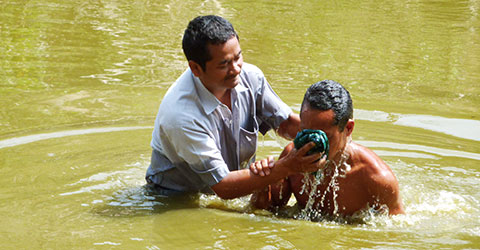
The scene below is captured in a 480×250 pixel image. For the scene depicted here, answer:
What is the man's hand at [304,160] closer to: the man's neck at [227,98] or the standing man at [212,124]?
the standing man at [212,124]

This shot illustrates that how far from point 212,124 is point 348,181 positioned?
1.00m

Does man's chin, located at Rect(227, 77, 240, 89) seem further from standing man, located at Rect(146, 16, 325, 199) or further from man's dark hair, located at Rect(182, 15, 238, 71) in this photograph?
man's dark hair, located at Rect(182, 15, 238, 71)

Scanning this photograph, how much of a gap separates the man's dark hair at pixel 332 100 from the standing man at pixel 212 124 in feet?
0.87

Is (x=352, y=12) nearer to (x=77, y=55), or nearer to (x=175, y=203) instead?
(x=77, y=55)

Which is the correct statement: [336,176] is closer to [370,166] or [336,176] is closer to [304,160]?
[370,166]

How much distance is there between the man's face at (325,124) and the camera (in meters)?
3.97

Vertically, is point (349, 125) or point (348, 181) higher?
point (349, 125)

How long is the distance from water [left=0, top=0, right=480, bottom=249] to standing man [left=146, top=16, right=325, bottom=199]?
0.28 metres

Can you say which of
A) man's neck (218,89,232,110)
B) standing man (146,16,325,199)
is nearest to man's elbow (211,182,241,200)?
standing man (146,16,325,199)

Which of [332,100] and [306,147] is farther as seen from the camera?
[332,100]

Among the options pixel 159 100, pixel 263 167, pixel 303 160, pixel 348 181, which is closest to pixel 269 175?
pixel 263 167

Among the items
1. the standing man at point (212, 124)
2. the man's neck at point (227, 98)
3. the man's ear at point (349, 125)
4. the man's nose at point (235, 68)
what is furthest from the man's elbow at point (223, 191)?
the man's ear at point (349, 125)

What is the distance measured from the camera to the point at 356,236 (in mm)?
4215

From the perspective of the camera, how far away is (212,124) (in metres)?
4.62
